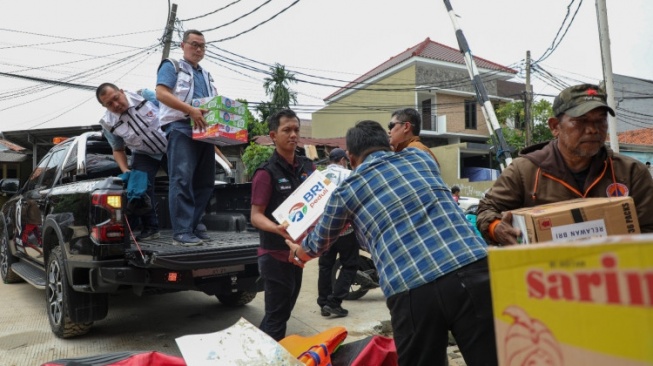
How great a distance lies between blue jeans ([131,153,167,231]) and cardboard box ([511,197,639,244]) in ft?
11.6

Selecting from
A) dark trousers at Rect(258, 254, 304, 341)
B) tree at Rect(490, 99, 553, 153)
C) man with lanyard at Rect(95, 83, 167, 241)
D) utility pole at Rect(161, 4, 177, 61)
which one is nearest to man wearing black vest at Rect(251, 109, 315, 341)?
dark trousers at Rect(258, 254, 304, 341)

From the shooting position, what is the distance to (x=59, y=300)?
12.8 ft

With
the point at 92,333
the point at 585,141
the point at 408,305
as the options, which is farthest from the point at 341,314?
the point at 585,141

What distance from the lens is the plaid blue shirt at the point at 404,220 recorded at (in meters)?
1.92

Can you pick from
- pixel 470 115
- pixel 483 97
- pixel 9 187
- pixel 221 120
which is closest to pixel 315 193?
pixel 221 120

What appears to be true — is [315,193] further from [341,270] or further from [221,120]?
[341,270]

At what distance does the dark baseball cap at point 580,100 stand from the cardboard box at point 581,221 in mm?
410

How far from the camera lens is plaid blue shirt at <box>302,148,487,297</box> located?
1.92 meters

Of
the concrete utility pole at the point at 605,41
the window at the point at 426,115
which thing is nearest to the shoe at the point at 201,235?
the concrete utility pole at the point at 605,41

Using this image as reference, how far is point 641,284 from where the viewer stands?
75cm

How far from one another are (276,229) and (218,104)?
4.80 ft

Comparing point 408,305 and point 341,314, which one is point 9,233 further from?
point 408,305

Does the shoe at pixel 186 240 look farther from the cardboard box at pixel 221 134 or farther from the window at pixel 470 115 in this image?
the window at pixel 470 115

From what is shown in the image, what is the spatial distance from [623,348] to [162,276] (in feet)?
10.5
